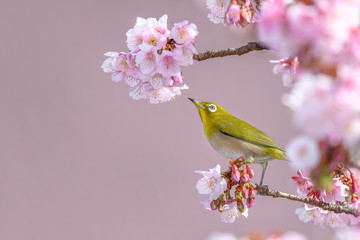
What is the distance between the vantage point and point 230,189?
780mm

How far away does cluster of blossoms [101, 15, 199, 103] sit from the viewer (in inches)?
29.4

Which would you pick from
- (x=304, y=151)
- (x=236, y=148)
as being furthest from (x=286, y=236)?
(x=236, y=148)

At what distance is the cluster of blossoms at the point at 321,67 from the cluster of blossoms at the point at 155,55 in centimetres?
30

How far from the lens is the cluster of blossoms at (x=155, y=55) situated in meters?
0.75

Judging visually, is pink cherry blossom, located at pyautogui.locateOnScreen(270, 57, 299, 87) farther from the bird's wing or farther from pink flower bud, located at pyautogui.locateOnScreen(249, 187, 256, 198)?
the bird's wing

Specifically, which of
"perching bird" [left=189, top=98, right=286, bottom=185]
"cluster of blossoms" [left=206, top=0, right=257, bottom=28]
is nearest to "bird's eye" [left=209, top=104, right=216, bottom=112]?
"perching bird" [left=189, top=98, right=286, bottom=185]

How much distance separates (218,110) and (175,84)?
349 millimetres

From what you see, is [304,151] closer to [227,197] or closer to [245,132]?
[227,197]

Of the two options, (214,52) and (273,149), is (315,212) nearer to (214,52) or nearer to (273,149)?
(273,149)

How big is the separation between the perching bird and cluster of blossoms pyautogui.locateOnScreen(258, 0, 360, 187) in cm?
62

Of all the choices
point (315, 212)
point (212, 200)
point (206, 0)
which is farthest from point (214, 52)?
point (315, 212)

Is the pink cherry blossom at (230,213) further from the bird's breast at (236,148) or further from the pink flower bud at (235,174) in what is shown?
the bird's breast at (236,148)

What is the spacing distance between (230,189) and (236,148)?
1.13 ft

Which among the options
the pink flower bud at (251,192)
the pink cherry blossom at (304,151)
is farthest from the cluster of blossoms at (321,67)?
the pink flower bud at (251,192)
